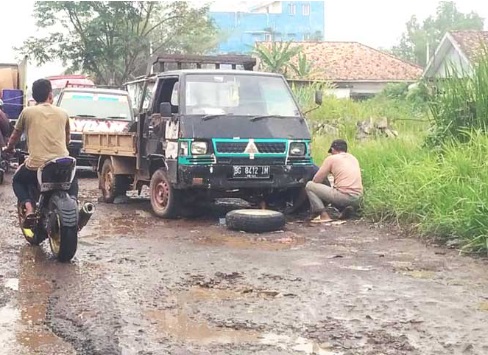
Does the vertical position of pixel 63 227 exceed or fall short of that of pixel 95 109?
it falls short

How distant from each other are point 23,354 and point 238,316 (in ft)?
4.68

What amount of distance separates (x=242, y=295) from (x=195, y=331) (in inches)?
39.3

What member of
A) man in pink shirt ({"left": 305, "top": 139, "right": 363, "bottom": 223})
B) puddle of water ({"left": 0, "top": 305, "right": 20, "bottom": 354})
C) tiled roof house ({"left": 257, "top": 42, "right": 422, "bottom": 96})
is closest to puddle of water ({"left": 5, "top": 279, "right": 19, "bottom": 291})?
puddle of water ({"left": 0, "top": 305, "right": 20, "bottom": 354})

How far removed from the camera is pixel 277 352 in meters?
4.10

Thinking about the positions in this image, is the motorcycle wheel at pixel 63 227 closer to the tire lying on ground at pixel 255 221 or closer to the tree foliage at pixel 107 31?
the tire lying on ground at pixel 255 221

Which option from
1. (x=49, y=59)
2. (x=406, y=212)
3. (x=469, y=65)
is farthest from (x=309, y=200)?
(x=49, y=59)

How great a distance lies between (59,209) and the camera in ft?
21.2

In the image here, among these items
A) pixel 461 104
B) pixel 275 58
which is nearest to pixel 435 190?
pixel 461 104

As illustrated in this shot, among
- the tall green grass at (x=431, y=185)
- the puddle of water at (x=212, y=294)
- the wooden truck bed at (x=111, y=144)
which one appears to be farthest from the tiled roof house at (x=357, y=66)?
the puddle of water at (x=212, y=294)

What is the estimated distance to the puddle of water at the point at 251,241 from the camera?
24.9ft

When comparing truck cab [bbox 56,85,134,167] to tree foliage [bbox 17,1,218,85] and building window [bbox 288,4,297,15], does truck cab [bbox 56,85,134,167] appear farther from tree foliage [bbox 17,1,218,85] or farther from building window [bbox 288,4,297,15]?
building window [bbox 288,4,297,15]

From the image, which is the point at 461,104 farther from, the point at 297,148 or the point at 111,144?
the point at 111,144

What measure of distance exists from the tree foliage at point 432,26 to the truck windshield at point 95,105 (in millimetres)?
51835

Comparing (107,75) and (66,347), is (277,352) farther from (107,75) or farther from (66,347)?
(107,75)
